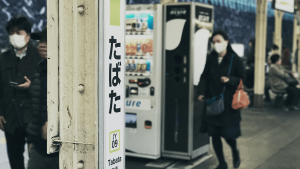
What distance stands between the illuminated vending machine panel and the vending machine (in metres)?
0.12

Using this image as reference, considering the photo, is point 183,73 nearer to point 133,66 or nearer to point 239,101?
point 133,66

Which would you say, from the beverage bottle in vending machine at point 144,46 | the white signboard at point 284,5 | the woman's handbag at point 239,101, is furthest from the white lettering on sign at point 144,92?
the white signboard at point 284,5

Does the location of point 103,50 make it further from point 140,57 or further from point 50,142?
point 140,57

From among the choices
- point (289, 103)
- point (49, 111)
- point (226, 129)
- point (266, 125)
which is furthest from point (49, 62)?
point (289, 103)

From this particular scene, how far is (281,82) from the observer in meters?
9.71

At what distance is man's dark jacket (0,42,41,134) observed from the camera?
3.81 m

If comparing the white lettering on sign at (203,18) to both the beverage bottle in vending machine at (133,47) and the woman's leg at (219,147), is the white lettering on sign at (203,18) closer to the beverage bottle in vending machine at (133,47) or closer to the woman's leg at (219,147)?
the beverage bottle in vending machine at (133,47)

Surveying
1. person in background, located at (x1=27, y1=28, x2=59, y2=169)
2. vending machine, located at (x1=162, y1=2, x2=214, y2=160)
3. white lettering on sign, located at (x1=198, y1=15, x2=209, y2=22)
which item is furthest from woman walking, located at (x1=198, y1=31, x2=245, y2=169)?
person in background, located at (x1=27, y1=28, x2=59, y2=169)

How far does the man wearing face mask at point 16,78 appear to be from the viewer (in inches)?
150

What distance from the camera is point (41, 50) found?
3.42m

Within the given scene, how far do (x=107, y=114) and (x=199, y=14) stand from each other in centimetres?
340

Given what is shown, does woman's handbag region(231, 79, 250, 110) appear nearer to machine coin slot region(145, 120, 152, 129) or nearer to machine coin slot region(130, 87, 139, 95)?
machine coin slot region(145, 120, 152, 129)

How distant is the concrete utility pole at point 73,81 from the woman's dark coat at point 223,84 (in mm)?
2823

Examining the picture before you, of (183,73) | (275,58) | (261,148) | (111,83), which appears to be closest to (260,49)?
(275,58)
